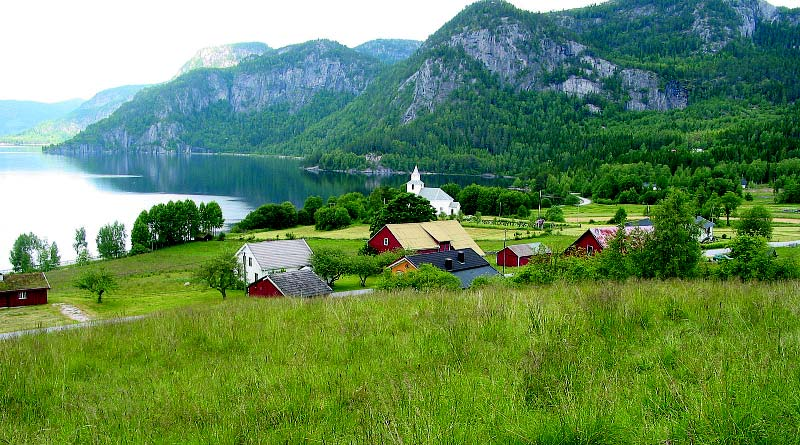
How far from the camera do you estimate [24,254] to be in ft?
184

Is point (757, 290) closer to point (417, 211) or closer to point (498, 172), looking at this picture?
point (417, 211)

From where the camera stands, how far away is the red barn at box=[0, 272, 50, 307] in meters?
36.3

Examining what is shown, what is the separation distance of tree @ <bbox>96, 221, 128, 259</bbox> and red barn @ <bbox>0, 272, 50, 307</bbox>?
27.8 meters

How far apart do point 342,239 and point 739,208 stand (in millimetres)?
61092

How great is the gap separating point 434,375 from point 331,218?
7542 cm

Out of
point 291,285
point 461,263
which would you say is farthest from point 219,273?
point 461,263

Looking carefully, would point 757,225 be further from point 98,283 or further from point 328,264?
point 98,283

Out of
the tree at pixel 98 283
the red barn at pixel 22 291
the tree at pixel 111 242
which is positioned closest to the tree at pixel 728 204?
the tree at pixel 98 283

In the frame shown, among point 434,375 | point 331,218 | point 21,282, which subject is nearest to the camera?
point 434,375

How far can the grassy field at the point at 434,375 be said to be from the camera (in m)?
3.43

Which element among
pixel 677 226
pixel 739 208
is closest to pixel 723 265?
pixel 677 226

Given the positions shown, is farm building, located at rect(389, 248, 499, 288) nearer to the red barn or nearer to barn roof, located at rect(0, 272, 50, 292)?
the red barn

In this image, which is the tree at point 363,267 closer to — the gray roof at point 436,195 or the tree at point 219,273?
the tree at point 219,273

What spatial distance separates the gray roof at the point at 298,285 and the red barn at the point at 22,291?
54.9 ft
